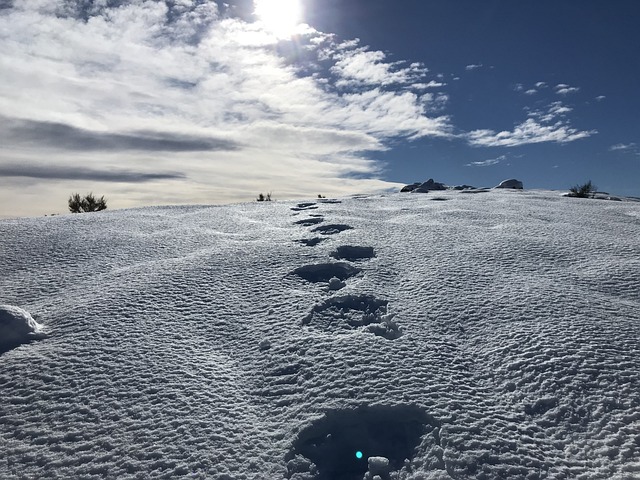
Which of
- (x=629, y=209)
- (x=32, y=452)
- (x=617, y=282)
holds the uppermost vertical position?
(x=629, y=209)

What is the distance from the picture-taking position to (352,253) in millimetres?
2887

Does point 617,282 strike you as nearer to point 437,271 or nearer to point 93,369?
point 437,271

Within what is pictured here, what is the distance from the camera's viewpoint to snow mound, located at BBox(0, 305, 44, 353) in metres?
1.69

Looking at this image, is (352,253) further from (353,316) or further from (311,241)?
(353,316)

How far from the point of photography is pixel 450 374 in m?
1.48

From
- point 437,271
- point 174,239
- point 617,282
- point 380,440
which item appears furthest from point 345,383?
point 174,239

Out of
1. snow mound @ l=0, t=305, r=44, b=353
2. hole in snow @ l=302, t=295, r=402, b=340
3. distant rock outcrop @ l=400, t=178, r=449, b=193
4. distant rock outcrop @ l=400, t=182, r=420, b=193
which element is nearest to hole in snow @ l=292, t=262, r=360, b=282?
hole in snow @ l=302, t=295, r=402, b=340

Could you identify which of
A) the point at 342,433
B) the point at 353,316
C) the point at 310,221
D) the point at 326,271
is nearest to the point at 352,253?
the point at 326,271

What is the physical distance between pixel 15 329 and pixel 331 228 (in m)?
2.43

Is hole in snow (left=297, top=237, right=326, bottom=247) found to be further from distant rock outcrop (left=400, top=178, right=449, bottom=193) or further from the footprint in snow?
distant rock outcrop (left=400, top=178, right=449, bottom=193)

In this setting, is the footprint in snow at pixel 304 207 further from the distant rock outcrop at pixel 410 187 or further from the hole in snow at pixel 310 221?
the distant rock outcrop at pixel 410 187

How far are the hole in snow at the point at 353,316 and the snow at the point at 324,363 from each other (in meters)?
0.01

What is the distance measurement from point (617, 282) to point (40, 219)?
4.54 metres

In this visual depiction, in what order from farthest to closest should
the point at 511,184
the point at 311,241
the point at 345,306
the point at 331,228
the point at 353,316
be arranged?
the point at 511,184
the point at 331,228
the point at 311,241
the point at 345,306
the point at 353,316
